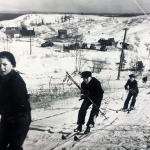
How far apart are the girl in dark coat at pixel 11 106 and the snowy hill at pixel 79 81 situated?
3.11 m

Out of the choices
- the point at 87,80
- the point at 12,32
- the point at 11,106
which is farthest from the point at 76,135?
the point at 12,32

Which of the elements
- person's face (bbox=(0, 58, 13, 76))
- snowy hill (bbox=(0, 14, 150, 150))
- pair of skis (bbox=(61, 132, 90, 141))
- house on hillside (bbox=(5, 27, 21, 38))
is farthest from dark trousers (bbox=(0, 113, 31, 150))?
house on hillside (bbox=(5, 27, 21, 38))

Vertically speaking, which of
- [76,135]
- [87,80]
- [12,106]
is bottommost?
[76,135]

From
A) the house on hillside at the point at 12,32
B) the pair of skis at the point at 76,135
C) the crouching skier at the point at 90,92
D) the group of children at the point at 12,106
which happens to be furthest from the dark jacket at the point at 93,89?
the house on hillside at the point at 12,32

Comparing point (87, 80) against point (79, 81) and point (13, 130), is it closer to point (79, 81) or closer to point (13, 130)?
point (13, 130)

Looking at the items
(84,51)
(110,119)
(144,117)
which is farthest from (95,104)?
(84,51)

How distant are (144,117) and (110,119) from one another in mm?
1063

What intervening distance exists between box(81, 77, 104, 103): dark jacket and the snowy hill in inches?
33.1

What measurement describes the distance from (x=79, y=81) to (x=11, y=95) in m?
28.2

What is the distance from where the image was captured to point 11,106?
405 centimetres

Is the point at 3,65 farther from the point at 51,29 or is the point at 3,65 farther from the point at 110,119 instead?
the point at 51,29

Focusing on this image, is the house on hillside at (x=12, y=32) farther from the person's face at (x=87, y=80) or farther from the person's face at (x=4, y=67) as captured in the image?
the person's face at (x=4, y=67)

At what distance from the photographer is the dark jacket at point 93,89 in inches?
311

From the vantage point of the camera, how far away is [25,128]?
163 inches
